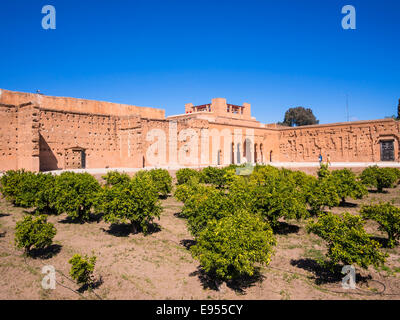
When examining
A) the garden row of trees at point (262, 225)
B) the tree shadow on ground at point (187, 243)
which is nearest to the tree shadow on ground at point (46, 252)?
the tree shadow on ground at point (187, 243)

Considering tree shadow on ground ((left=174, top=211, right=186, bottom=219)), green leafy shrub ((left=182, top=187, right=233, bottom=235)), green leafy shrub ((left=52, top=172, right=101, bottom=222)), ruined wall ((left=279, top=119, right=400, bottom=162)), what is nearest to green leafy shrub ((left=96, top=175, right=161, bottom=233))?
green leafy shrub ((left=52, top=172, right=101, bottom=222))

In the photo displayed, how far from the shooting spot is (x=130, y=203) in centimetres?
970

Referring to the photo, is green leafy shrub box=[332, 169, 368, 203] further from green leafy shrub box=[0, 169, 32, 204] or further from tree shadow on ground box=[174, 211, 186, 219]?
green leafy shrub box=[0, 169, 32, 204]

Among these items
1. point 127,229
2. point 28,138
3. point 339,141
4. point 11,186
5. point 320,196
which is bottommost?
point 127,229

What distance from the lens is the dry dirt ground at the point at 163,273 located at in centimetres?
587

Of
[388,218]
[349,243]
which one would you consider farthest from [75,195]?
[388,218]

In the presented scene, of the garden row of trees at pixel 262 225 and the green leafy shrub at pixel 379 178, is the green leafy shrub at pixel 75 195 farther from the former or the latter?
the green leafy shrub at pixel 379 178

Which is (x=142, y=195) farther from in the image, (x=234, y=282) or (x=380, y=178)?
(x=380, y=178)

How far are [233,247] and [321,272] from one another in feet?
9.42

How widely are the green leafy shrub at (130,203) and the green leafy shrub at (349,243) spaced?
5.64 meters

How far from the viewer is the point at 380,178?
58.3 feet

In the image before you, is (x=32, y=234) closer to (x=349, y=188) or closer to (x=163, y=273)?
(x=163, y=273)
